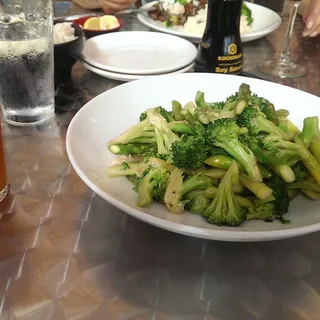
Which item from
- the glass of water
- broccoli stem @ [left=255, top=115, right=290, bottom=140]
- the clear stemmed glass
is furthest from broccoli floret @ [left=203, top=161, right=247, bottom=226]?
the clear stemmed glass

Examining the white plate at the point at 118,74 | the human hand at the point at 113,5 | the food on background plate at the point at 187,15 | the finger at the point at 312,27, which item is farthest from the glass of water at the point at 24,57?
the finger at the point at 312,27

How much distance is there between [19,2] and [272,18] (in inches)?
38.4

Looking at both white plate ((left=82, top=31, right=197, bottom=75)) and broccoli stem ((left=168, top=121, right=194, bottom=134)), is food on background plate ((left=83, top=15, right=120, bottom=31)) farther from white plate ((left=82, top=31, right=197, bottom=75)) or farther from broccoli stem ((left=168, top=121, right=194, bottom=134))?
broccoli stem ((left=168, top=121, right=194, bottom=134))

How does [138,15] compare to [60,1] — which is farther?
[60,1]

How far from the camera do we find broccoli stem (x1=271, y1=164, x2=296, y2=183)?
73cm

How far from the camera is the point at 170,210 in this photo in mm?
709

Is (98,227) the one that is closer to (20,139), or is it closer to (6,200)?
(6,200)

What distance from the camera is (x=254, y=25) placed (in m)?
1.70

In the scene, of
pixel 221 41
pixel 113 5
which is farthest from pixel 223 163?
pixel 113 5

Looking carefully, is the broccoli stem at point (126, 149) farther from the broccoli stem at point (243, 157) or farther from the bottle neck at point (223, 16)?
the bottle neck at point (223, 16)

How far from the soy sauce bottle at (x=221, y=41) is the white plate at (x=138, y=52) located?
0.06 m

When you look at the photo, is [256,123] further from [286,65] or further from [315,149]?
[286,65]

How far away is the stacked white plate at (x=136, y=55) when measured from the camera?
125 cm

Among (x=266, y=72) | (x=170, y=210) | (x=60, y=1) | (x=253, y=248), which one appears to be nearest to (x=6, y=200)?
(x=170, y=210)
